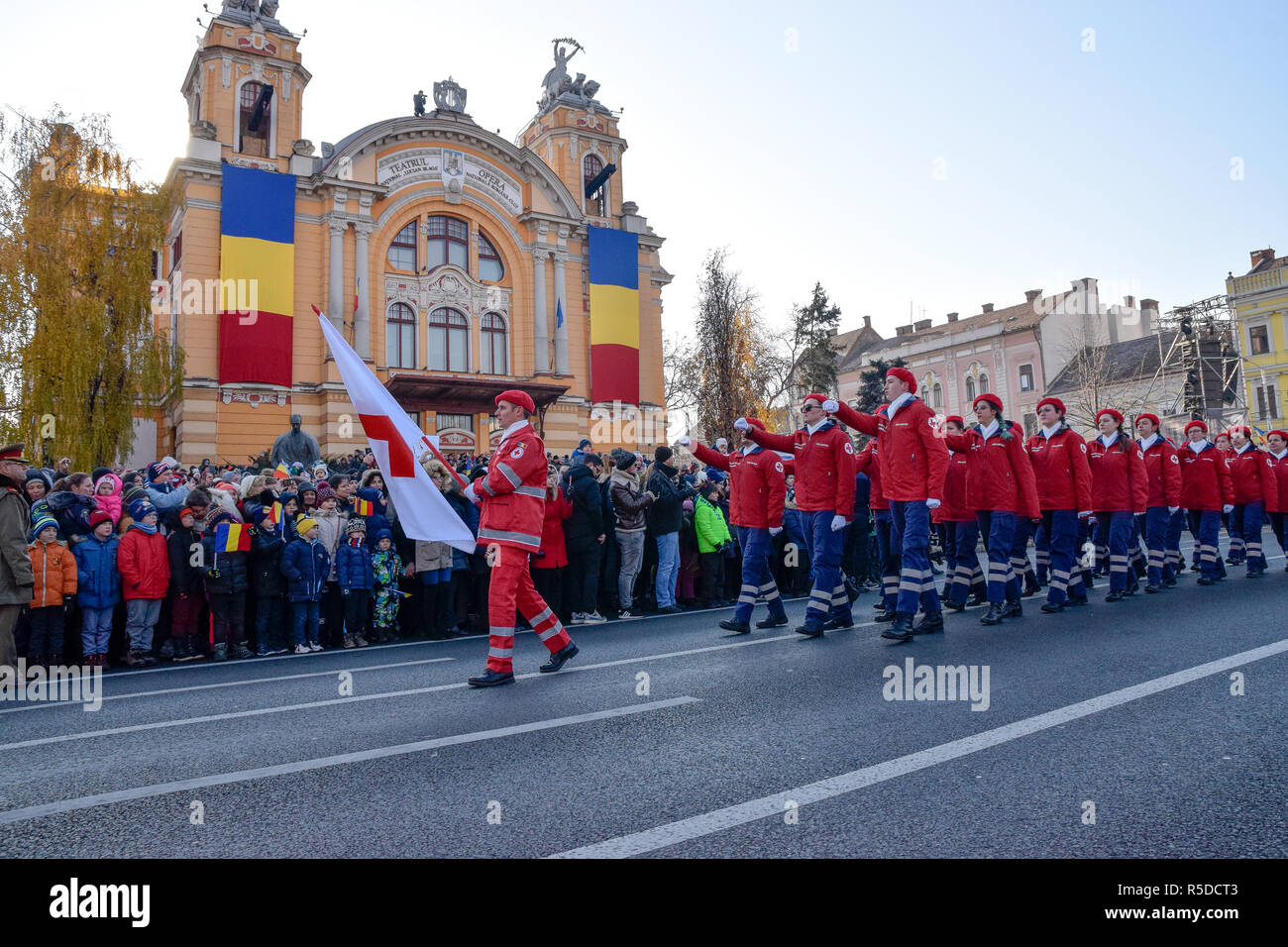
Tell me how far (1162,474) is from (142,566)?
1225cm

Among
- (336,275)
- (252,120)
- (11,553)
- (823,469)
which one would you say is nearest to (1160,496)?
(823,469)

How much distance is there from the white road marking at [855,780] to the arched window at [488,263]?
31.8 metres

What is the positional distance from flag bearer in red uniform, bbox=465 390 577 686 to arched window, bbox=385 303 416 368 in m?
27.0

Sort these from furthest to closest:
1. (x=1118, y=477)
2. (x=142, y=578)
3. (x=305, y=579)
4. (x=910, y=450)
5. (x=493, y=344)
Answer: (x=493, y=344) < (x=1118, y=477) < (x=305, y=579) < (x=142, y=578) < (x=910, y=450)

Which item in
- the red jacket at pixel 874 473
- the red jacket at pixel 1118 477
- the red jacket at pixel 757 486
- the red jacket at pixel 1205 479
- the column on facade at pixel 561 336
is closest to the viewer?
the red jacket at pixel 757 486

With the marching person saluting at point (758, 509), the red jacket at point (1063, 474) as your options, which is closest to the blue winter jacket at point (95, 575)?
the marching person saluting at point (758, 509)

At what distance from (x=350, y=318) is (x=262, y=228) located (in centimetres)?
392

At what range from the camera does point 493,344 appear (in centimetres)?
3494

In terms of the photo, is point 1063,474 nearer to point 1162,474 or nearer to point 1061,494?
point 1061,494

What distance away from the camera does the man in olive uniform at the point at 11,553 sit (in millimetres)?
7184

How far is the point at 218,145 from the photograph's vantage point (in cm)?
3028

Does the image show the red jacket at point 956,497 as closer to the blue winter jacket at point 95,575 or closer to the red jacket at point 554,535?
the red jacket at point 554,535
